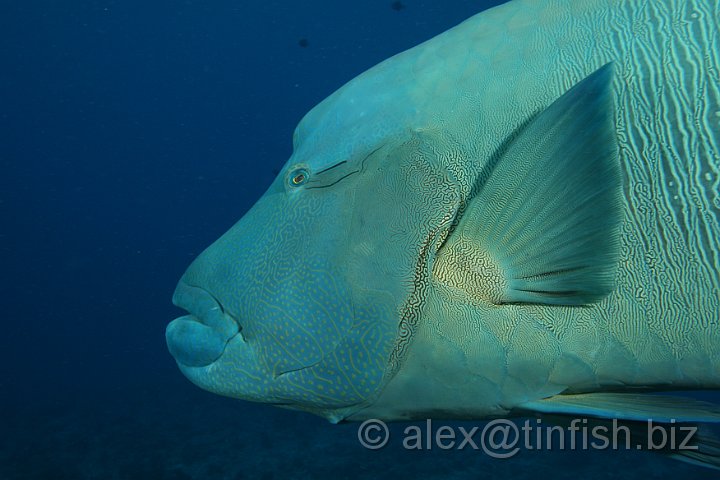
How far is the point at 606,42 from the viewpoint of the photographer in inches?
62.7

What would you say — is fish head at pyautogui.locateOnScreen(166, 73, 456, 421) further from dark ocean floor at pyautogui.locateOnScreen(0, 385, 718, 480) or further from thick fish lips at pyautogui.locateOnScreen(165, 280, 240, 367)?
dark ocean floor at pyautogui.locateOnScreen(0, 385, 718, 480)

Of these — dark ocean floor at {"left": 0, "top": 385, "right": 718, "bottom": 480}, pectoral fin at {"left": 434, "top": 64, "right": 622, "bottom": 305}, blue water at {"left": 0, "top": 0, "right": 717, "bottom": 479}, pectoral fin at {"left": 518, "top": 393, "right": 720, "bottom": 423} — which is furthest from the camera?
blue water at {"left": 0, "top": 0, "right": 717, "bottom": 479}

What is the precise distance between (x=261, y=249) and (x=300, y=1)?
141 ft

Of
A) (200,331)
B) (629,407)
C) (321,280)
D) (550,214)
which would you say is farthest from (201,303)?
(629,407)

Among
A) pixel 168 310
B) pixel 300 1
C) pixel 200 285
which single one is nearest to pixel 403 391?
pixel 200 285

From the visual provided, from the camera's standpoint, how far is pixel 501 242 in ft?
5.06

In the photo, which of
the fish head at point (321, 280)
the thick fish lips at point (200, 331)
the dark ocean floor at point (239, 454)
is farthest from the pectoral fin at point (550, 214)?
the dark ocean floor at point (239, 454)

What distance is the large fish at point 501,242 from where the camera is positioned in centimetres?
146

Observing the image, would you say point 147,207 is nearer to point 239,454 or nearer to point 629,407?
point 239,454

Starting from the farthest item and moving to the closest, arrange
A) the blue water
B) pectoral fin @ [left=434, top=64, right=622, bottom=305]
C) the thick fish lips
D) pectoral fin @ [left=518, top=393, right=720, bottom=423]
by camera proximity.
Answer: the blue water, the thick fish lips, pectoral fin @ [left=518, top=393, right=720, bottom=423], pectoral fin @ [left=434, top=64, right=622, bottom=305]

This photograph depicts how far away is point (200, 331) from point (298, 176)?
2.34ft

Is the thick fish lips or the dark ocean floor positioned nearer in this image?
the thick fish lips

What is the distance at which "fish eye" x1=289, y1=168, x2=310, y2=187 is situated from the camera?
1.87 metres

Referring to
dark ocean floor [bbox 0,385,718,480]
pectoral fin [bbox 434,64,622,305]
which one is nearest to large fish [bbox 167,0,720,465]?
pectoral fin [bbox 434,64,622,305]
